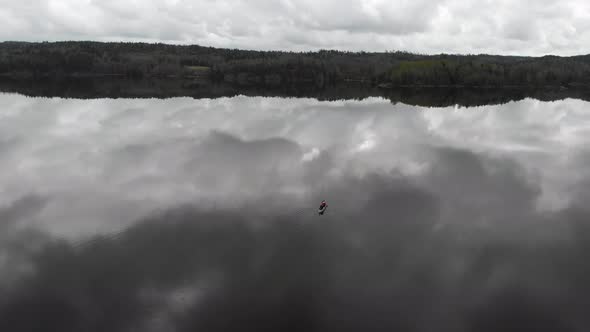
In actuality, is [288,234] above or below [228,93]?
below

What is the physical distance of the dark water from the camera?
1873 centimetres

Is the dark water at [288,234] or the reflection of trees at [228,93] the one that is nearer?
the dark water at [288,234]

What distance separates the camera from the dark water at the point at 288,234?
61.5ft

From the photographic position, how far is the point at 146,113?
76875 millimetres

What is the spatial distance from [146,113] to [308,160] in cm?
4596

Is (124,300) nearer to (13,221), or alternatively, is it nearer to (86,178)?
(13,221)

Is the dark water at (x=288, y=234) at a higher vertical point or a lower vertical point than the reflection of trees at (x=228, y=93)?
lower

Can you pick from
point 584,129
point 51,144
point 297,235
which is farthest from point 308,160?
point 584,129

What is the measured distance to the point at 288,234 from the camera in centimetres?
2595

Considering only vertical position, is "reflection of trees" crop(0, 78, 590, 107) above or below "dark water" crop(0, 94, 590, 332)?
above

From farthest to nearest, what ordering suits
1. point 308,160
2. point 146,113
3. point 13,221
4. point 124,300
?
1. point 146,113
2. point 308,160
3. point 13,221
4. point 124,300

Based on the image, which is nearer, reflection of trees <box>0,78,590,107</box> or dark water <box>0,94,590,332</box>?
dark water <box>0,94,590,332</box>

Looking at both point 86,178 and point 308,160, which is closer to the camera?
point 86,178

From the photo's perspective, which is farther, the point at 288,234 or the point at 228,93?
the point at 228,93
